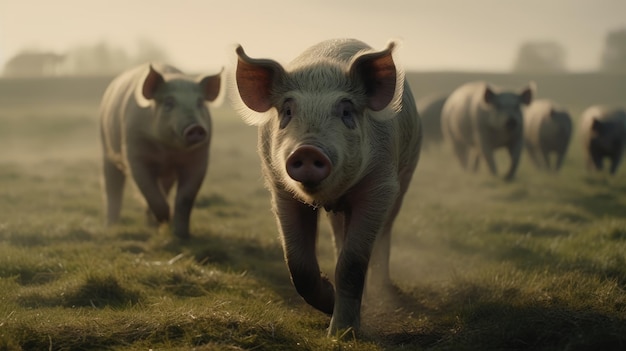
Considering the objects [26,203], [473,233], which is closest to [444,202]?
[473,233]

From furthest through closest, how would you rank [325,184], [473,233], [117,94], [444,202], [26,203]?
[444,202]
[26,203]
[117,94]
[473,233]
[325,184]

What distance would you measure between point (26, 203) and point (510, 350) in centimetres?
824

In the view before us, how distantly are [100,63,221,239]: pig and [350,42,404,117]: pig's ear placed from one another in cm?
342

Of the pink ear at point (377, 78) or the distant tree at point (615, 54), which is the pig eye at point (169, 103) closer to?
the pink ear at point (377, 78)

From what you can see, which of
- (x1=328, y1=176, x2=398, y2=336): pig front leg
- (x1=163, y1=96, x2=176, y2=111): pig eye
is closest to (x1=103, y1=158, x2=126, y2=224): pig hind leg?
(x1=163, y1=96, x2=176, y2=111): pig eye

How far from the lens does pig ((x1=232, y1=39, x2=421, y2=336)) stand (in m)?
4.34

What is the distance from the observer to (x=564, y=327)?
4.23 meters

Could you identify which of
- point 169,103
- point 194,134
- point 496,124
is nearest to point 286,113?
point 194,134

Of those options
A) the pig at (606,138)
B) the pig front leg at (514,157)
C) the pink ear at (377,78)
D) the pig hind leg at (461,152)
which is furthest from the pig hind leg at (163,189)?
the pig hind leg at (461,152)

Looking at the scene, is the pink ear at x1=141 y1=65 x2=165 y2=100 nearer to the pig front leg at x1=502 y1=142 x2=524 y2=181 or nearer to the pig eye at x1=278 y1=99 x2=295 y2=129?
the pig eye at x1=278 y1=99 x2=295 y2=129

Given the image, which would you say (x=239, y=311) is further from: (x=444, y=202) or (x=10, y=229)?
(x=444, y=202)

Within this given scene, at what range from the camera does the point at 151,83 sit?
820 cm

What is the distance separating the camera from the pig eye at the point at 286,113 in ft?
14.6

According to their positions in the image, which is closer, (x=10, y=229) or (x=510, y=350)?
(x=510, y=350)
